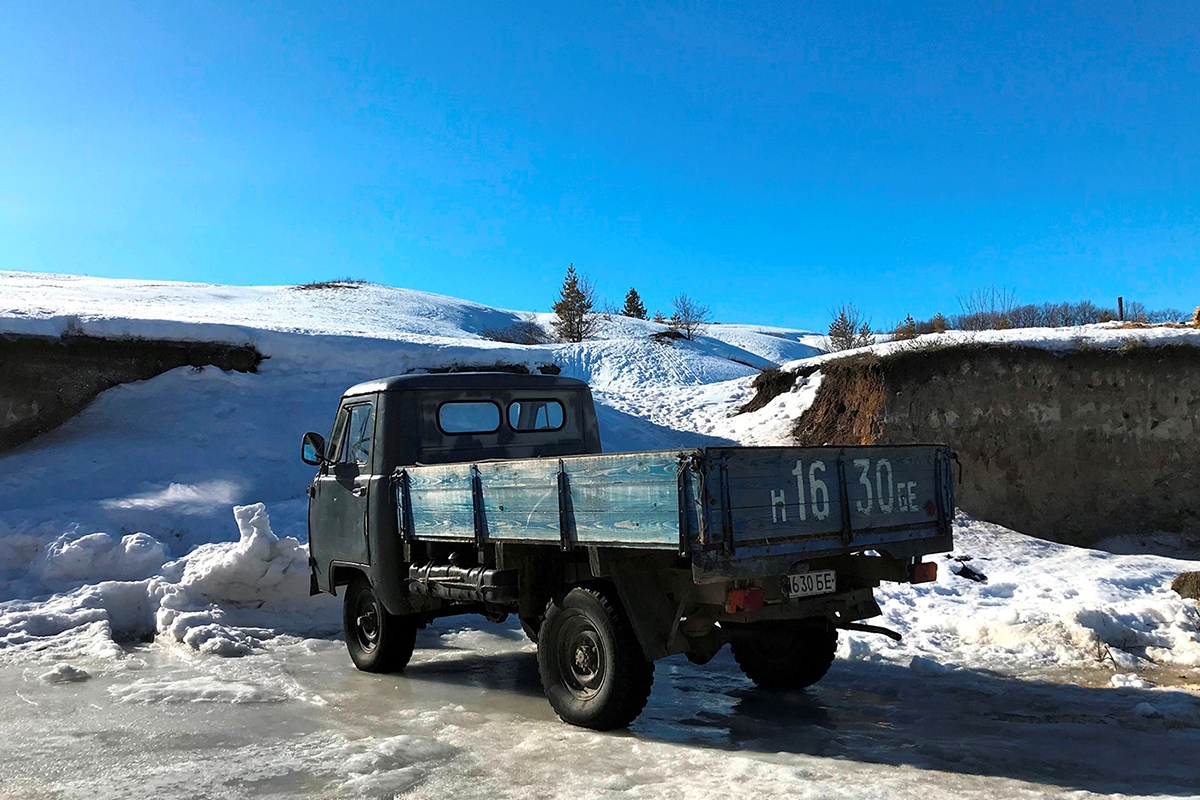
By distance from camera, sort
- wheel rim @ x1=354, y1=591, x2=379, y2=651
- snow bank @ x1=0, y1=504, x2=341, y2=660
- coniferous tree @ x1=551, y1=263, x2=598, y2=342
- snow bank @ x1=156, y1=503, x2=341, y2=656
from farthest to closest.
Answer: coniferous tree @ x1=551, y1=263, x2=598, y2=342, snow bank @ x1=156, y1=503, x2=341, y2=656, snow bank @ x1=0, y1=504, x2=341, y2=660, wheel rim @ x1=354, y1=591, x2=379, y2=651

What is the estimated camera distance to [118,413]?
55.8 ft

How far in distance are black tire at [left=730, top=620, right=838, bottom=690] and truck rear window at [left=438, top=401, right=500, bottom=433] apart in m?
2.85

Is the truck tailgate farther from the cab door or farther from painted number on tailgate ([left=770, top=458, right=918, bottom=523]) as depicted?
the cab door

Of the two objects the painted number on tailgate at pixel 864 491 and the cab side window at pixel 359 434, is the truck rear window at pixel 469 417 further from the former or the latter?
the painted number on tailgate at pixel 864 491

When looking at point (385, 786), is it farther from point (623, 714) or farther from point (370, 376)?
point (370, 376)

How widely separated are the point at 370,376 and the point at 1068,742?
1731 cm

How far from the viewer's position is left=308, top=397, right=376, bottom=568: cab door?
772 cm

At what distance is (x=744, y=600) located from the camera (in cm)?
503

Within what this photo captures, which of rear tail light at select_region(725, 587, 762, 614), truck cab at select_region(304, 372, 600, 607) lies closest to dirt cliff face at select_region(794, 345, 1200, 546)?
truck cab at select_region(304, 372, 600, 607)

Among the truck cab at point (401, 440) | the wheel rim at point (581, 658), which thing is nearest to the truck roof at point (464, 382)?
the truck cab at point (401, 440)

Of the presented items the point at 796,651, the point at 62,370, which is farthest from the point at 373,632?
the point at 62,370

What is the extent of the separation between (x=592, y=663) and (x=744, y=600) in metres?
1.24

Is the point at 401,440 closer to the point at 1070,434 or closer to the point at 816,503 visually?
the point at 816,503

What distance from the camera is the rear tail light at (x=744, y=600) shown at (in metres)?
5.03
